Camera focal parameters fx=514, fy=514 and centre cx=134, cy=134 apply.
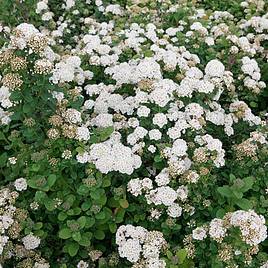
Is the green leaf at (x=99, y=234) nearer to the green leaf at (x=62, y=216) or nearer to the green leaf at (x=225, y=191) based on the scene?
the green leaf at (x=62, y=216)

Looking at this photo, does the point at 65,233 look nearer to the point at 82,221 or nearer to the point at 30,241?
the point at 82,221

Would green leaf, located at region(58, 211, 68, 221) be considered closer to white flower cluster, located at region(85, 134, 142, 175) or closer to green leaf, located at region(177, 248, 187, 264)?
white flower cluster, located at region(85, 134, 142, 175)

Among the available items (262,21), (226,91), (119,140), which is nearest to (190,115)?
(119,140)

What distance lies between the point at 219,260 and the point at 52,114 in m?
1.49

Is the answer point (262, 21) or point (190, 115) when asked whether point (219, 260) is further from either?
point (262, 21)

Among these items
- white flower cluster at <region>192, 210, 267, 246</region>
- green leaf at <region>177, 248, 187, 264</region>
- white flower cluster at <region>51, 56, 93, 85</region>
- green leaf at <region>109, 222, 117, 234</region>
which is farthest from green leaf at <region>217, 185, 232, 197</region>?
white flower cluster at <region>51, 56, 93, 85</region>

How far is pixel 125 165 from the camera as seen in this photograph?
3338 mm

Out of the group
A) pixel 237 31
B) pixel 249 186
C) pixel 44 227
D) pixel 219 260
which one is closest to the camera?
pixel 219 260

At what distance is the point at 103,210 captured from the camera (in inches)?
133

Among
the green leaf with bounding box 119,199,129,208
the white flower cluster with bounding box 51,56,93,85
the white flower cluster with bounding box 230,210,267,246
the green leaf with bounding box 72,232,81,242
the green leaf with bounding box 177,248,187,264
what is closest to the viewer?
the white flower cluster with bounding box 230,210,267,246

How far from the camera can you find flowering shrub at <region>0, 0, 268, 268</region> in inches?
126

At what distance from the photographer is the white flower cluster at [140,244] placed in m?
3.06

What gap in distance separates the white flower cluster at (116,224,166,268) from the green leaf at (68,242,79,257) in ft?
0.92

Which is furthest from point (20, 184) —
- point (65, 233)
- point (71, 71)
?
point (71, 71)
